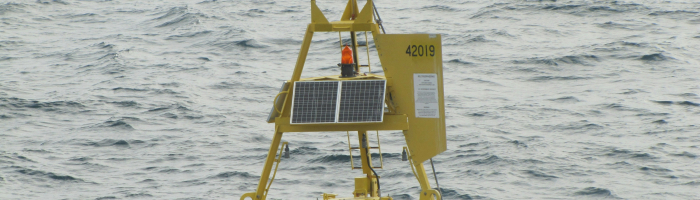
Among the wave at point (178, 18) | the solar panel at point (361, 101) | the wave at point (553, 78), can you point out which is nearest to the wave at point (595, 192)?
the solar panel at point (361, 101)

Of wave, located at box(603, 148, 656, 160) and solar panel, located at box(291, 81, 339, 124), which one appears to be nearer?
solar panel, located at box(291, 81, 339, 124)

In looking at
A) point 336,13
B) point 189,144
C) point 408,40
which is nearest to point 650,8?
point 336,13

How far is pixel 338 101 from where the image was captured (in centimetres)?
1055

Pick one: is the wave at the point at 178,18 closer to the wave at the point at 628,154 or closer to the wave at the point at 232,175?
the wave at the point at 232,175

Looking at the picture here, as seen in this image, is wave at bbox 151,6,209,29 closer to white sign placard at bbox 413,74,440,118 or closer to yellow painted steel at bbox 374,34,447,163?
yellow painted steel at bbox 374,34,447,163

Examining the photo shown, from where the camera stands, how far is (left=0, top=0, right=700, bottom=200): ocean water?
22141mm

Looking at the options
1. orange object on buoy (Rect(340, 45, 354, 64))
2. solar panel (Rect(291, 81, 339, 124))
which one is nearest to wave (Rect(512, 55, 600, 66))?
orange object on buoy (Rect(340, 45, 354, 64))

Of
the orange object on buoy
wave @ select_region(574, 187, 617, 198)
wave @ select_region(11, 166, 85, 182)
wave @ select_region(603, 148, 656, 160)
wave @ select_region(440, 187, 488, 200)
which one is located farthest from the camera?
wave @ select_region(603, 148, 656, 160)

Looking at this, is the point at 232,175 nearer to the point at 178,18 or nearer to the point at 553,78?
the point at 553,78

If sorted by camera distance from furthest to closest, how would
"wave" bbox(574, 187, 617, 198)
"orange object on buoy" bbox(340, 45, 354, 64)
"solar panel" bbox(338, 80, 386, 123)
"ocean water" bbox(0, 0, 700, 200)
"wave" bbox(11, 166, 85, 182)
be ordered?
"wave" bbox(11, 166, 85, 182) → "ocean water" bbox(0, 0, 700, 200) → "wave" bbox(574, 187, 617, 198) → "orange object on buoy" bbox(340, 45, 354, 64) → "solar panel" bbox(338, 80, 386, 123)

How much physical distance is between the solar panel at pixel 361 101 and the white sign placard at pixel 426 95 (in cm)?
49

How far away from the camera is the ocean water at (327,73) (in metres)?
22.1

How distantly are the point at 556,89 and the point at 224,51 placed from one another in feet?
58.8

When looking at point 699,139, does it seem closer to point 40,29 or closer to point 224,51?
point 224,51
